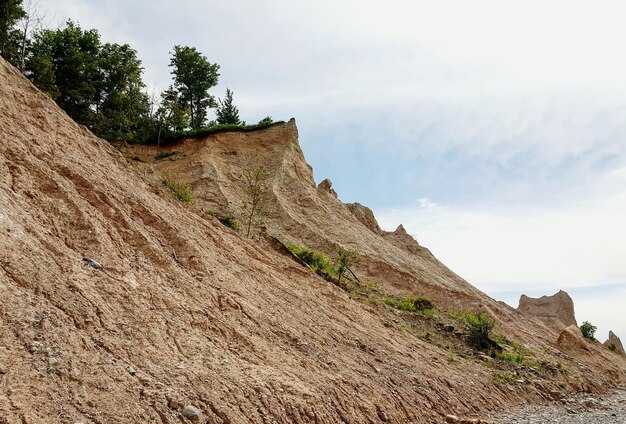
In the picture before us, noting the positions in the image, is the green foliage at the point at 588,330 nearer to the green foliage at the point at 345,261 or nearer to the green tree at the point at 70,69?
the green foliage at the point at 345,261

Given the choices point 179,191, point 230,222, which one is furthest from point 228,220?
point 179,191

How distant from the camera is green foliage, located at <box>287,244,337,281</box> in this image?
69.1 ft

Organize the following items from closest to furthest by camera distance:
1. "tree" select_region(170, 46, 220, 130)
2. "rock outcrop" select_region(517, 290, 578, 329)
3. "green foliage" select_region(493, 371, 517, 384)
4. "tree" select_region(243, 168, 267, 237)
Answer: "green foliage" select_region(493, 371, 517, 384)
"tree" select_region(243, 168, 267, 237)
"tree" select_region(170, 46, 220, 130)
"rock outcrop" select_region(517, 290, 578, 329)

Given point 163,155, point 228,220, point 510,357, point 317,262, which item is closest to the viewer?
point 510,357

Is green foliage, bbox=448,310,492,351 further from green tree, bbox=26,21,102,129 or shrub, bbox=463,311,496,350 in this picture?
green tree, bbox=26,21,102,129

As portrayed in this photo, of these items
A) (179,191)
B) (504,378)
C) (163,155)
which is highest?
(163,155)

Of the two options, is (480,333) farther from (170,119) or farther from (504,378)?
(170,119)

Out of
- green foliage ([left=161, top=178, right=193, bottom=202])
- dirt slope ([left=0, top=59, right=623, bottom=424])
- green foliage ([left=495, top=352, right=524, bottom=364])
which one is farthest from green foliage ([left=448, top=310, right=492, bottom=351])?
green foliage ([left=161, top=178, right=193, bottom=202])

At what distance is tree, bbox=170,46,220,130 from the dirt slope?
26.3m

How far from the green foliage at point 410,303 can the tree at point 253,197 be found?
6.83 m

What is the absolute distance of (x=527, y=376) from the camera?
18.6 meters

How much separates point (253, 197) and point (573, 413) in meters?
15.5

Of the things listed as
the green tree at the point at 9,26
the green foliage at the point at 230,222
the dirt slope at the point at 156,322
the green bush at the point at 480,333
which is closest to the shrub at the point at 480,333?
the green bush at the point at 480,333

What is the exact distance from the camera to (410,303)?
22.5m
